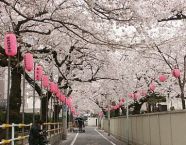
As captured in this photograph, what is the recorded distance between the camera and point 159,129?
1531 cm

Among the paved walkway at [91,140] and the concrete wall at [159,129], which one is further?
the paved walkway at [91,140]

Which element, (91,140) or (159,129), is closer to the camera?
(159,129)

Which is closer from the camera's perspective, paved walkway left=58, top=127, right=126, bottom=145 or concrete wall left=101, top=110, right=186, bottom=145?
concrete wall left=101, top=110, right=186, bottom=145

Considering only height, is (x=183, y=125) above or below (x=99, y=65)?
below

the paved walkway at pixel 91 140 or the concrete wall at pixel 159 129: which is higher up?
the concrete wall at pixel 159 129

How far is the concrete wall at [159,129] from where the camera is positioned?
1181 centimetres

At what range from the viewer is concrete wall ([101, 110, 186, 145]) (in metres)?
11.8

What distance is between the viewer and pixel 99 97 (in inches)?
2338

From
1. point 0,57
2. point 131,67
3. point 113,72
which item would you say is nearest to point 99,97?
point 131,67

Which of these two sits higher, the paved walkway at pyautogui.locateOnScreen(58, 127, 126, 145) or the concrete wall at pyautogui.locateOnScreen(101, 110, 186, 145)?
the concrete wall at pyautogui.locateOnScreen(101, 110, 186, 145)

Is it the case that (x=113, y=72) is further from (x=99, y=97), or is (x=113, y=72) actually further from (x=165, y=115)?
(x=99, y=97)

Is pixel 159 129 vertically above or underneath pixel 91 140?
above

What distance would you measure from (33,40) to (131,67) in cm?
1522

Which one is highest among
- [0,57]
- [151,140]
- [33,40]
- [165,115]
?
[33,40]
